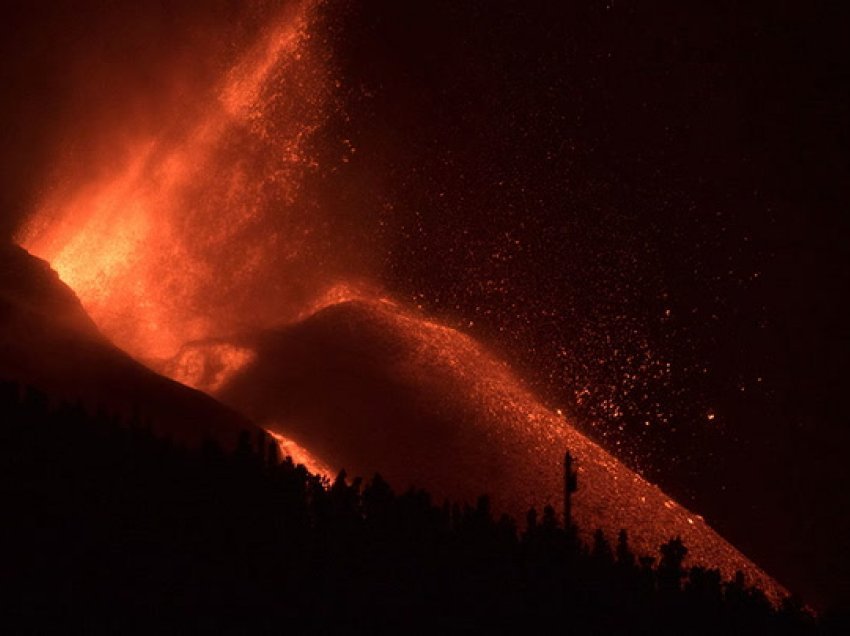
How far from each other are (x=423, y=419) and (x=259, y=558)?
11.1 m

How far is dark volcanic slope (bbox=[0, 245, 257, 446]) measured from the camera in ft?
39.1

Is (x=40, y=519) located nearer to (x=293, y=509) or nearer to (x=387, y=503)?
(x=293, y=509)

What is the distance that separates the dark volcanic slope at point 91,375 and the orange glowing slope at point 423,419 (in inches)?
109

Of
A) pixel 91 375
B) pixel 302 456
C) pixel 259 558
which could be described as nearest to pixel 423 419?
pixel 302 456

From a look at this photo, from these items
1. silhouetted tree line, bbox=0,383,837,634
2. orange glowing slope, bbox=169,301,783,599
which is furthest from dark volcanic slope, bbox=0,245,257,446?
silhouetted tree line, bbox=0,383,837,634

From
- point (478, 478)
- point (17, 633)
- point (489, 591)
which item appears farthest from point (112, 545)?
point (478, 478)

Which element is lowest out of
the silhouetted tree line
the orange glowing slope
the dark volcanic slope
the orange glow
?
the silhouetted tree line

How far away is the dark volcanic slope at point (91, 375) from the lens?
11.9 metres

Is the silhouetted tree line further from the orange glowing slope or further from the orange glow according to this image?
the orange glowing slope

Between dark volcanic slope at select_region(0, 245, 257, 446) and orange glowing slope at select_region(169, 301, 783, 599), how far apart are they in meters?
2.78

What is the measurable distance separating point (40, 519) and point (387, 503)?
194 cm

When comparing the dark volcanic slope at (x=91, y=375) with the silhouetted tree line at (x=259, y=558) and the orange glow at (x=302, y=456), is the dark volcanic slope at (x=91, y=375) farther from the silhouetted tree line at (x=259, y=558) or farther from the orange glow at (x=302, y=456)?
the silhouetted tree line at (x=259, y=558)

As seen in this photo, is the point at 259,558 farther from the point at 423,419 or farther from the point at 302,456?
the point at 423,419

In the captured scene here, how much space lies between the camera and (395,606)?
6.23 meters
